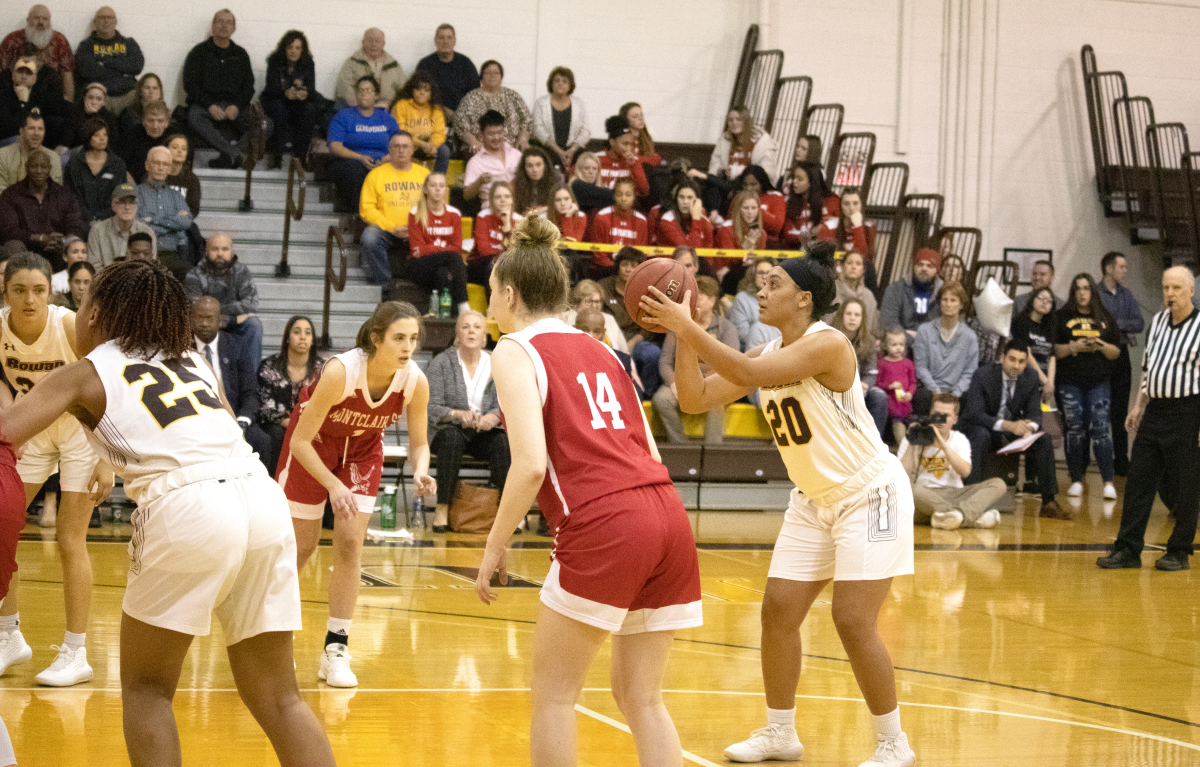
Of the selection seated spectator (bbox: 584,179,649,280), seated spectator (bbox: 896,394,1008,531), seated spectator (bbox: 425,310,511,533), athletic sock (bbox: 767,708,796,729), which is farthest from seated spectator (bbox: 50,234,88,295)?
athletic sock (bbox: 767,708,796,729)

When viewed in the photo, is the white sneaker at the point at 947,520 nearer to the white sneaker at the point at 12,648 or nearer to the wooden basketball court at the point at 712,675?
the wooden basketball court at the point at 712,675

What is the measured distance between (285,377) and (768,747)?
5801 mm

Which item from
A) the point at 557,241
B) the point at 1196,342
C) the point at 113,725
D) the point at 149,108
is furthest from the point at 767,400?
the point at 149,108

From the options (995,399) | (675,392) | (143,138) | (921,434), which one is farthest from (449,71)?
(995,399)

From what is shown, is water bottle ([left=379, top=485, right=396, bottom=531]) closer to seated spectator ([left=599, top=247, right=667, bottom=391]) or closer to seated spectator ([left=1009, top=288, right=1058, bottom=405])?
seated spectator ([left=599, top=247, right=667, bottom=391])

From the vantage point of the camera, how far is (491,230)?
11039 mm

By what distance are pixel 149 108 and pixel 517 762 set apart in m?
Answer: 8.98

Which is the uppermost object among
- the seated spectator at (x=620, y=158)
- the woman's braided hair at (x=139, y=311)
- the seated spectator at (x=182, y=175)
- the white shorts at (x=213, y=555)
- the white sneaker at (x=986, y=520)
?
the seated spectator at (x=620, y=158)

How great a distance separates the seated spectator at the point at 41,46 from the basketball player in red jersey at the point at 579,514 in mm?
10064

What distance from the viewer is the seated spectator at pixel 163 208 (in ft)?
34.5

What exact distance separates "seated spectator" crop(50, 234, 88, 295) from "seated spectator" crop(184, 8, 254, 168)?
2.42 m

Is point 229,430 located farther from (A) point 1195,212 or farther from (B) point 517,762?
(A) point 1195,212

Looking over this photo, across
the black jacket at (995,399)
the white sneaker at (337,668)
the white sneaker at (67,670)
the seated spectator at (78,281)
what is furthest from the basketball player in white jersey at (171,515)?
the black jacket at (995,399)

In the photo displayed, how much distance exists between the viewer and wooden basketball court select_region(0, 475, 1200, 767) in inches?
169
